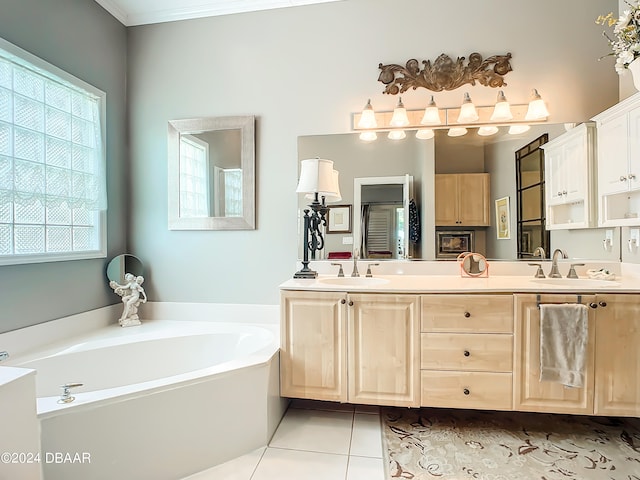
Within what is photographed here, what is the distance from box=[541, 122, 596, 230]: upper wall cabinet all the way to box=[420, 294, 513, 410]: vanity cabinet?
0.86m

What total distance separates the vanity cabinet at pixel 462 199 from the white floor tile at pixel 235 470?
1829 mm

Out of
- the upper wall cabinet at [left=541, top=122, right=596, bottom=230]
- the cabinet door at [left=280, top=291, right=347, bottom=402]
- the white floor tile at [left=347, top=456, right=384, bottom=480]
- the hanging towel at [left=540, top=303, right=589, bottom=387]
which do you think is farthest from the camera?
the upper wall cabinet at [left=541, top=122, right=596, bottom=230]

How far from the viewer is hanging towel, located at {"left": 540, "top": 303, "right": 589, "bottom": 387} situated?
68.6 inches

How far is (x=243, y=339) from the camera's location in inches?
90.0

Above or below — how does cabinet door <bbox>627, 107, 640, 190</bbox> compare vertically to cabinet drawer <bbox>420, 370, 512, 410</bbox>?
above

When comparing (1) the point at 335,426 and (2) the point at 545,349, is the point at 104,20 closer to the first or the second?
(1) the point at 335,426

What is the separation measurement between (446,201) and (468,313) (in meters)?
0.84

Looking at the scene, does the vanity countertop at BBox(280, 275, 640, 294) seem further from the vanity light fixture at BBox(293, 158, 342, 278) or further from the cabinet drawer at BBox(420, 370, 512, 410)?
the cabinet drawer at BBox(420, 370, 512, 410)

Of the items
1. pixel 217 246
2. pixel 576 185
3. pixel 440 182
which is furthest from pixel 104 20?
pixel 576 185

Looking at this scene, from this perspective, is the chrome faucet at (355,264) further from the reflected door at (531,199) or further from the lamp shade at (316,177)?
the reflected door at (531,199)

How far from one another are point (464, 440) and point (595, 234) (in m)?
1.58

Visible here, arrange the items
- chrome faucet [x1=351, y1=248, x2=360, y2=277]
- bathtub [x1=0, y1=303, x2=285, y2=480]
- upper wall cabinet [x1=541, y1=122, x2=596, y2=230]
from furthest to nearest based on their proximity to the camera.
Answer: chrome faucet [x1=351, y1=248, x2=360, y2=277], upper wall cabinet [x1=541, y1=122, x2=596, y2=230], bathtub [x1=0, y1=303, x2=285, y2=480]

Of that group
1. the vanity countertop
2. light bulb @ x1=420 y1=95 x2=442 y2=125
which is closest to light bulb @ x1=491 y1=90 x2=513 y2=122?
light bulb @ x1=420 y1=95 x2=442 y2=125

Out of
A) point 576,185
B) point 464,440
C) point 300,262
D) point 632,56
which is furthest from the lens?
point 300,262
